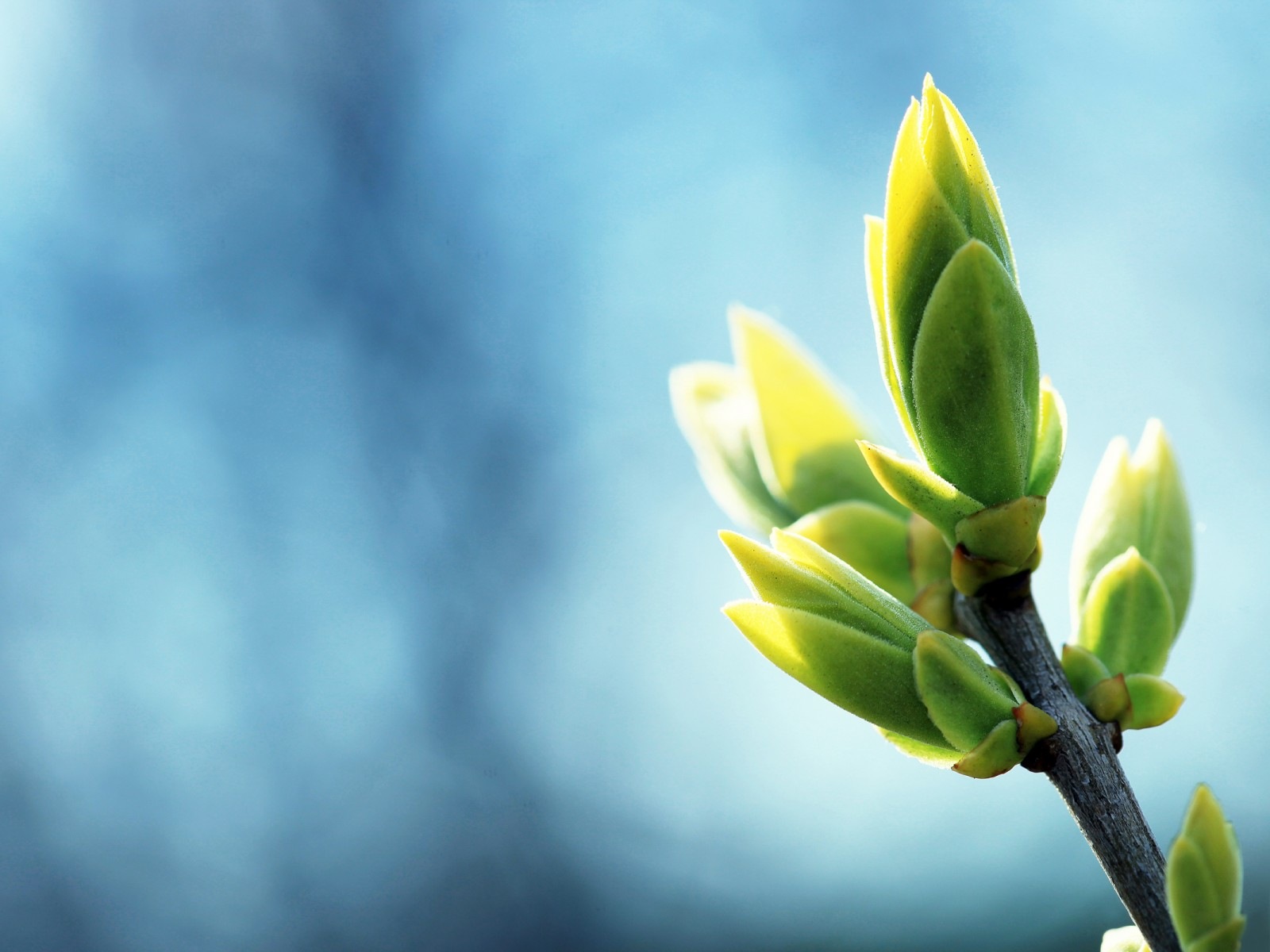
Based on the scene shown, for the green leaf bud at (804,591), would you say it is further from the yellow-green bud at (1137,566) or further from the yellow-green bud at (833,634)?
the yellow-green bud at (1137,566)

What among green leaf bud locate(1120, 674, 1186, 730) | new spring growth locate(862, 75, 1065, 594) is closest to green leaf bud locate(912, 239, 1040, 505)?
new spring growth locate(862, 75, 1065, 594)

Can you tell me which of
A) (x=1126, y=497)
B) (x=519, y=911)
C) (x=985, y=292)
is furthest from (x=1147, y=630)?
(x=519, y=911)

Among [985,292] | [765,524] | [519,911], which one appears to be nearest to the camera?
[985,292]

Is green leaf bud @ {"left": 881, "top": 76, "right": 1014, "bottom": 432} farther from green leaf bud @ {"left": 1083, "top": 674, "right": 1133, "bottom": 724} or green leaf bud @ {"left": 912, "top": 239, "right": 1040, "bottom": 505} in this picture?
green leaf bud @ {"left": 1083, "top": 674, "right": 1133, "bottom": 724}

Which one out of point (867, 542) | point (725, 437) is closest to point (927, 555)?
point (867, 542)

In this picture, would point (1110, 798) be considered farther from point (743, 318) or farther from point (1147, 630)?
point (743, 318)

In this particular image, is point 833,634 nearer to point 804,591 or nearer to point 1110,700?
point 804,591
